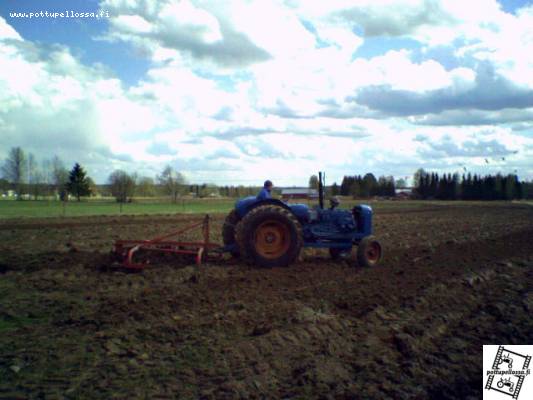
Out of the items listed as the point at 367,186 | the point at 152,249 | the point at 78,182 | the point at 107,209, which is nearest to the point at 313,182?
the point at 152,249

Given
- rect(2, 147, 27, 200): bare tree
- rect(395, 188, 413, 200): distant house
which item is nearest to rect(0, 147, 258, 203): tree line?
rect(2, 147, 27, 200): bare tree

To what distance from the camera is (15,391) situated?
437 centimetres

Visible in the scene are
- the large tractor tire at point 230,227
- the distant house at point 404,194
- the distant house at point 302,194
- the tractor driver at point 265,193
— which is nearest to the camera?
the tractor driver at point 265,193

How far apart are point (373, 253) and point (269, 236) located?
2515mm

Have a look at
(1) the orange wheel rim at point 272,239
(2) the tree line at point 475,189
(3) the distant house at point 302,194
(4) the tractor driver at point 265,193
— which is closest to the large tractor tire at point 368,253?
(3) the distant house at point 302,194

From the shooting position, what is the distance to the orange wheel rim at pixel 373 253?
10711 millimetres

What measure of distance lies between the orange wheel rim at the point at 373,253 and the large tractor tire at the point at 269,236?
172cm

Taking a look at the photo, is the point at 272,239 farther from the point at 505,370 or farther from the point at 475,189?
the point at 475,189

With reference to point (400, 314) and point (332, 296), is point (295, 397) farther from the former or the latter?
point (332, 296)

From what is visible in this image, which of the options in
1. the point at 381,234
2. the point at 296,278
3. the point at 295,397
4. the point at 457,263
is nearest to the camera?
the point at 295,397

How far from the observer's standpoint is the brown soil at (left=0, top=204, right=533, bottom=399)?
4.57 m

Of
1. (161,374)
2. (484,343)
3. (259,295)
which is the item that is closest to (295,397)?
(161,374)

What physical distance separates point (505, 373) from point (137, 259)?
7228 mm

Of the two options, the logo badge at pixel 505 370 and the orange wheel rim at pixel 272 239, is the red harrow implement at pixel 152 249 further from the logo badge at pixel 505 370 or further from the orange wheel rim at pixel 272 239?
the logo badge at pixel 505 370
